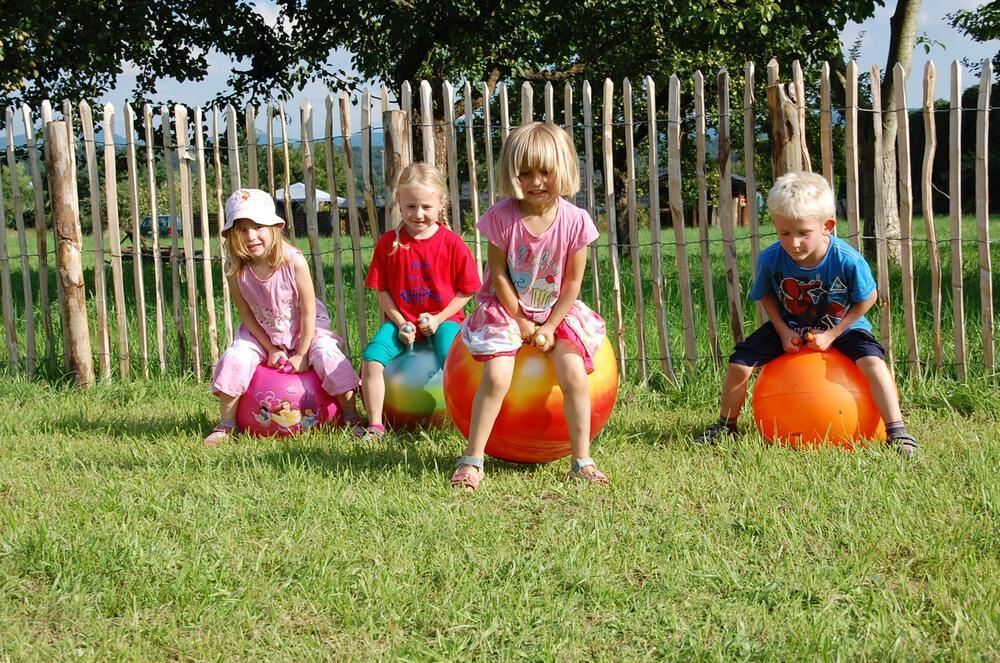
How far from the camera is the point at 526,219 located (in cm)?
448

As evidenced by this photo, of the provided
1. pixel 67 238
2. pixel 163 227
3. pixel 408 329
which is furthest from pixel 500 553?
pixel 163 227

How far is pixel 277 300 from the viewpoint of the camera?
5527mm

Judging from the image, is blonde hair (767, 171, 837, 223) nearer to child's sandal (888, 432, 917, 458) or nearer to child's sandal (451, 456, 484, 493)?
child's sandal (888, 432, 917, 458)

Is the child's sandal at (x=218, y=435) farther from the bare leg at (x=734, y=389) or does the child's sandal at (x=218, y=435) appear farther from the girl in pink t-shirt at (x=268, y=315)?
the bare leg at (x=734, y=389)

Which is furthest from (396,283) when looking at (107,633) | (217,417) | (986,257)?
(986,257)

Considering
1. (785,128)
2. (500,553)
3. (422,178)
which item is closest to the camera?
(500,553)

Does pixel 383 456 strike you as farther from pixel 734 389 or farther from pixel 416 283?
pixel 734 389

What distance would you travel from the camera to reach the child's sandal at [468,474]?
4.25 meters

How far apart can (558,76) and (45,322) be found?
1027 centimetres

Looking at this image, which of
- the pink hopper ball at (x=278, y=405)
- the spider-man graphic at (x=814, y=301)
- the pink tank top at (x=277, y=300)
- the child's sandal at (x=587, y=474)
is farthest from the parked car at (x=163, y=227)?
the spider-man graphic at (x=814, y=301)

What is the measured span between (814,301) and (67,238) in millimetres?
5020

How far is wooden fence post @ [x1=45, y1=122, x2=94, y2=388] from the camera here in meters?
6.86

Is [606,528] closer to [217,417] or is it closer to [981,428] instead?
[981,428]

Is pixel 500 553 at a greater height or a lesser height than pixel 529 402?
lesser
